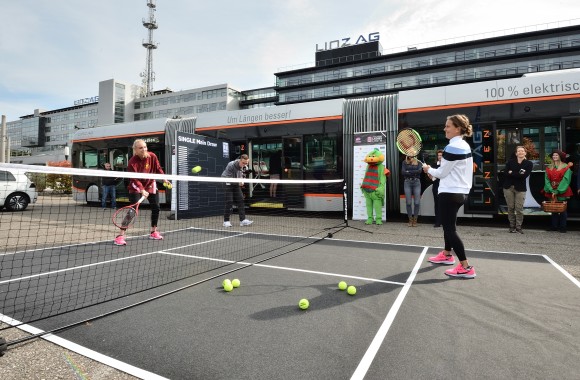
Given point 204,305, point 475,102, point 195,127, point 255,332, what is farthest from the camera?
point 195,127

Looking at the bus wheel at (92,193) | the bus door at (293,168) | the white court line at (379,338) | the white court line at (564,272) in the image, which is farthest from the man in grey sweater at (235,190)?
the bus wheel at (92,193)

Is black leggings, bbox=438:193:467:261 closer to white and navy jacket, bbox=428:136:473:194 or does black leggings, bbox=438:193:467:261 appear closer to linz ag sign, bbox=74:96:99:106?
white and navy jacket, bbox=428:136:473:194

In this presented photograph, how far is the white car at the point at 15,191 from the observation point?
1273 centimetres

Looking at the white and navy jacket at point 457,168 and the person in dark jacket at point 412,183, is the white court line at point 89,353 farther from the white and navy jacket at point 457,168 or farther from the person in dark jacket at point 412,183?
the person in dark jacket at point 412,183

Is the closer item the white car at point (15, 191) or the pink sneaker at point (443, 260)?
the pink sneaker at point (443, 260)

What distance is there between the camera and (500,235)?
287 inches

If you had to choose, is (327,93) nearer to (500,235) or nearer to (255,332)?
(500,235)

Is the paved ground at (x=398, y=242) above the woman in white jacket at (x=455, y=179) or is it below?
below

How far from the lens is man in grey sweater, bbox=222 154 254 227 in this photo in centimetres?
898

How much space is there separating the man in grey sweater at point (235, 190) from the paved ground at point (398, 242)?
295cm

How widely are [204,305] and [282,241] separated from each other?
373cm

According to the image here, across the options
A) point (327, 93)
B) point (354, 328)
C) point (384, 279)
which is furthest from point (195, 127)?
point (327, 93)

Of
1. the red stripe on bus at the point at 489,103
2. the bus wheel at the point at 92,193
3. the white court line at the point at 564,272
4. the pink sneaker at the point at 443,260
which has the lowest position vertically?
the white court line at the point at 564,272

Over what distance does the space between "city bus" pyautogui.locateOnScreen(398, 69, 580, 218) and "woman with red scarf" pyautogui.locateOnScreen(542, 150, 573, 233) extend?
13.9 inches
